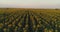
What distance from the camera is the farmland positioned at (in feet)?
2.56

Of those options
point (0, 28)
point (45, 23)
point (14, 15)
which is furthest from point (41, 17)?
point (0, 28)

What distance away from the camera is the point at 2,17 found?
0.88 metres

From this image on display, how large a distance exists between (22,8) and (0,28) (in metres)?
0.31

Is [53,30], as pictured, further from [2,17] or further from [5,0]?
[5,0]

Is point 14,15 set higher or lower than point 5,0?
lower

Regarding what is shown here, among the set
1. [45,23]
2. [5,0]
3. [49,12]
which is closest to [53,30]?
[45,23]

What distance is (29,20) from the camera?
0.86m

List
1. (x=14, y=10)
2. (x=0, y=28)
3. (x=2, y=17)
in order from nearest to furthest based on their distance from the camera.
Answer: (x=0, y=28)
(x=2, y=17)
(x=14, y=10)

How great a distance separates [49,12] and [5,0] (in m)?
0.36

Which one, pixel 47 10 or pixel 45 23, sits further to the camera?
pixel 47 10

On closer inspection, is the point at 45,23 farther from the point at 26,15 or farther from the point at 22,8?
the point at 22,8

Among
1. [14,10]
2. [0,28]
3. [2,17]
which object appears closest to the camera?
[0,28]

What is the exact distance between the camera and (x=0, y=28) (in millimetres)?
768

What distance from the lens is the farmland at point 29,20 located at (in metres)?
0.78
